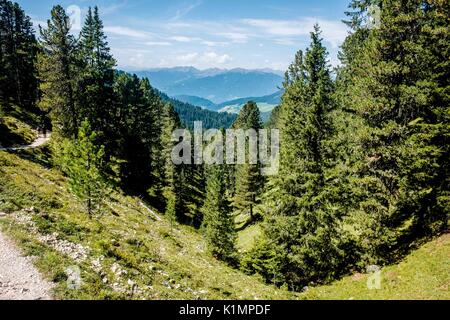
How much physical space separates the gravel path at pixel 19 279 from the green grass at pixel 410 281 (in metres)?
14.3

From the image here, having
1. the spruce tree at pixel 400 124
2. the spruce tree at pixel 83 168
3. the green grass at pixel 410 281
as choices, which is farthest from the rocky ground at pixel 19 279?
the spruce tree at pixel 400 124


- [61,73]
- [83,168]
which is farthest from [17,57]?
[83,168]

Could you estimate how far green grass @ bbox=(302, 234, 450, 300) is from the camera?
1623 cm

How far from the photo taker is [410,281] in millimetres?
17422

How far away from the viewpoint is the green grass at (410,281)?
639 inches

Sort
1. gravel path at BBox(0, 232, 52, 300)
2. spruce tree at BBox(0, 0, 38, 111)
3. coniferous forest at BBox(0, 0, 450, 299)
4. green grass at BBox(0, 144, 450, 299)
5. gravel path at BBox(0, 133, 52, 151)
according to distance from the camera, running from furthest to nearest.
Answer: spruce tree at BBox(0, 0, 38, 111) → gravel path at BBox(0, 133, 52, 151) → coniferous forest at BBox(0, 0, 450, 299) → green grass at BBox(0, 144, 450, 299) → gravel path at BBox(0, 232, 52, 300)

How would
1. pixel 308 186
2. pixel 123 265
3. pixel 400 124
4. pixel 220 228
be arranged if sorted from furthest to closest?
1. pixel 220 228
2. pixel 308 186
3. pixel 400 124
4. pixel 123 265

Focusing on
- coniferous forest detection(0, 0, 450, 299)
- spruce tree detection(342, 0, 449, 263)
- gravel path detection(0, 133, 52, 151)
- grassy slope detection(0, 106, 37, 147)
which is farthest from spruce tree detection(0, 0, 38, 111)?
spruce tree detection(342, 0, 449, 263)

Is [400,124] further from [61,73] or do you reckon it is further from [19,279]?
[61,73]

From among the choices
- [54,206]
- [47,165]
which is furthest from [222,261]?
[47,165]

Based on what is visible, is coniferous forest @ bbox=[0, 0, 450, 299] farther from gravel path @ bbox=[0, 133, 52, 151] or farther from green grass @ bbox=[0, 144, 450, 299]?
gravel path @ bbox=[0, 133, 52, 151]

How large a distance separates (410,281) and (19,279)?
18415 millimetres

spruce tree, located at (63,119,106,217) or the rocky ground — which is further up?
spruce tree, located at (63,119,106,217)

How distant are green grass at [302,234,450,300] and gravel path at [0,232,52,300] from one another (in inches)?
565
